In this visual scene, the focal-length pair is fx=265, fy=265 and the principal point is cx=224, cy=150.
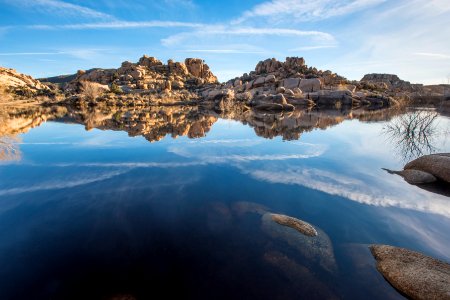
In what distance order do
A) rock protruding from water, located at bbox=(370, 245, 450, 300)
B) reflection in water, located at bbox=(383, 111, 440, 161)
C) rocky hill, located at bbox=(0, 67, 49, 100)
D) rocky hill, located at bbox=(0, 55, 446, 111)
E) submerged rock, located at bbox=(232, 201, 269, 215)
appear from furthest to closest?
1. rocky hill, located at bbox=(0, 67, 49, 100)
2. rocky hill, located at bbox=(0, 55, 446, 111)
3. reflection in water, located at bbox=(383, 111, 440, 161)
4. submerged rock, located at bbox=(232, 201, 269, 215)
5. rock protruding from water, located at bbox=(370, 245, 450, 300)

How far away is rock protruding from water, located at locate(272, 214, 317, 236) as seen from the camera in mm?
6725

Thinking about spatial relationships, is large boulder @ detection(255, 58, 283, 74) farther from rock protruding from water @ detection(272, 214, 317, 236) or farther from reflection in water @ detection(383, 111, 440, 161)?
rock protruding from water @ detection(272, 214, 317, 236)

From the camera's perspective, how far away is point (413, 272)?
5148 mm

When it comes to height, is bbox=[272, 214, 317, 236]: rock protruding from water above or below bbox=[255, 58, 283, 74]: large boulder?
below

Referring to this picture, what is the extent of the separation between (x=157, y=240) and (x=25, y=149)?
14.6 m

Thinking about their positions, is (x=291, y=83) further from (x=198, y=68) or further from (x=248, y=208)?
(x=248, y=208)

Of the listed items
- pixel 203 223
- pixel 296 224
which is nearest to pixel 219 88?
pixel 203 223

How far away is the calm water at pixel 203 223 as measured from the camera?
5012mm

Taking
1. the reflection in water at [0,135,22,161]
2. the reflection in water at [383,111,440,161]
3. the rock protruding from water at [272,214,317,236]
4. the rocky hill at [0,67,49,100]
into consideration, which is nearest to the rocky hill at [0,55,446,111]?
→ the rocky hill at [0,67,49,100]

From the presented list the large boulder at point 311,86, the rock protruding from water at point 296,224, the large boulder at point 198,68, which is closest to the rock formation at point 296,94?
the large boulder at point 311,86

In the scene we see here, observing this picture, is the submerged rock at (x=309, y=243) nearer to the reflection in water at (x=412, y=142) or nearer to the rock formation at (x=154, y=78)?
the reflection in water at (x=412, y=142)

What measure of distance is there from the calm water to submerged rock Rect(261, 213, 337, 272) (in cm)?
3

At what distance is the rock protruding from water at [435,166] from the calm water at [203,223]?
148cm

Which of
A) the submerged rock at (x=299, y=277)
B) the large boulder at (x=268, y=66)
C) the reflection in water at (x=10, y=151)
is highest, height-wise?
the large boulder at (x=268, y=66)
